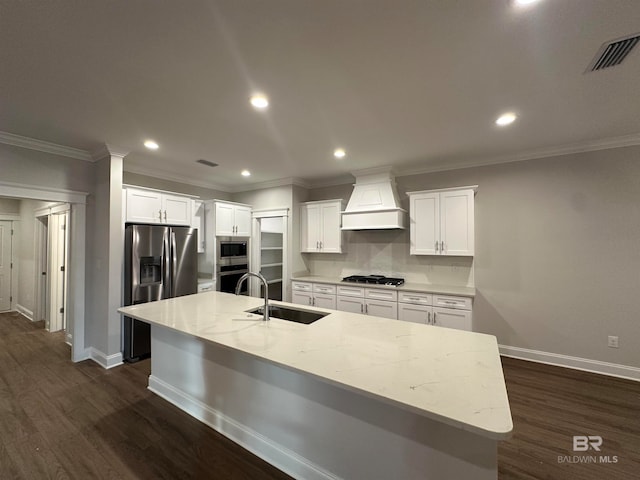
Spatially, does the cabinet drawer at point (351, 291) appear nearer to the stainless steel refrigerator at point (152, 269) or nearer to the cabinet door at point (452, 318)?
the cabinet door at point (452, 318)

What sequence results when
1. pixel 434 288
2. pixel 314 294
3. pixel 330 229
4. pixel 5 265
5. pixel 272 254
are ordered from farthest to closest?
1. pixel 5 265
2. pixel 272 254
3. pixel 330 229
4. pixel 314 294
5. pixel 434 288

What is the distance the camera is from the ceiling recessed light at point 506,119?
7.80 ft

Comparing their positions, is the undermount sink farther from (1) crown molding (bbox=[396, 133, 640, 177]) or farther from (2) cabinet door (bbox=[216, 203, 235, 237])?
(1) crown molding (bbox=[396, 133, 640, 177])

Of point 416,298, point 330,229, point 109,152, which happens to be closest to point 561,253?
point 416,298

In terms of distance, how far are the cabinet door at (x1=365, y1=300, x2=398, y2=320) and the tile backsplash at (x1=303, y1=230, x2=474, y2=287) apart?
70 cm

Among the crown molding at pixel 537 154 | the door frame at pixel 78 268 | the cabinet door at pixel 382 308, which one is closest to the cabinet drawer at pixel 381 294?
the cabinet door at pixel 382 308

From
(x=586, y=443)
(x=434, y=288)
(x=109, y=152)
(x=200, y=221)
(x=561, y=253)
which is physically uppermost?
(x=109, y=152)

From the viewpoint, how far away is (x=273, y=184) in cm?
491

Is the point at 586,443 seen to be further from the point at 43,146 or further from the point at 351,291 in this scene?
the point at 43,146

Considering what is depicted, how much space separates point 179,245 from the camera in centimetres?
381

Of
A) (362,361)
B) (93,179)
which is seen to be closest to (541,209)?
(362,361)

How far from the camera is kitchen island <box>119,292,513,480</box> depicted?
1.10 metres

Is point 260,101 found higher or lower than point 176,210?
higher

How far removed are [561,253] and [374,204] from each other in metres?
2.40
